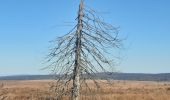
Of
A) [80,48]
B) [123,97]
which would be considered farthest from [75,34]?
[123,97]

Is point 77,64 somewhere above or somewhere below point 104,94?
above

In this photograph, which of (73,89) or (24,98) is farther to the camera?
(24,98)

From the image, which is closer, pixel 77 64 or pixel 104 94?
pixel 77 64

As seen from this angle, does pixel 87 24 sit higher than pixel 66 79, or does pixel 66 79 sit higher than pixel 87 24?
pixel 87 24

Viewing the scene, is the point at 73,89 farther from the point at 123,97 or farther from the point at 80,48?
the point at 123,97

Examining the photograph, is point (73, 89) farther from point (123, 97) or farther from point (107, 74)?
point (123, 97)

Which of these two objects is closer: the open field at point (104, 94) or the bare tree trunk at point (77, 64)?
the bare tree trunk at point (77, 64)

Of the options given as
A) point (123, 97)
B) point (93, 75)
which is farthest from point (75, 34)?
point (123, 97)

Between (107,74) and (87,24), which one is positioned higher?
(87,24)

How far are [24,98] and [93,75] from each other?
2709cm

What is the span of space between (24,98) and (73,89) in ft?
88.5

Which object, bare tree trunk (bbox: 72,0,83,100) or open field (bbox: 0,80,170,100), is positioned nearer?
bare tree trunk (bbox: 72,0,83,100)

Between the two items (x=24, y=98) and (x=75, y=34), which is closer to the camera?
(x=75, y=34)

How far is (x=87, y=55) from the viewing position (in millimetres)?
12117
